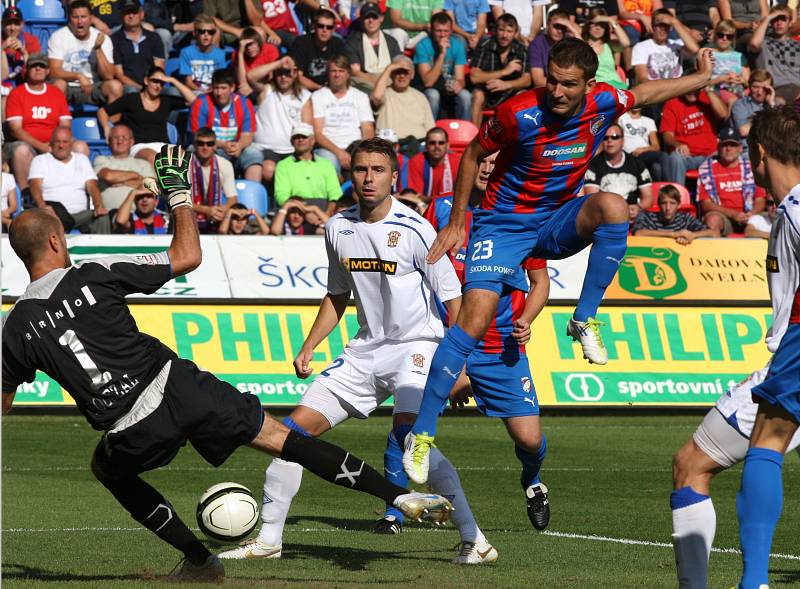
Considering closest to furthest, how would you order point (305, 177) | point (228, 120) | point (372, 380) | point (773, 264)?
1. point (773, 264)
2. point (372, 380)
3. point (305, 177)
4. point (228, 120)

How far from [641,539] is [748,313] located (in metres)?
9.15

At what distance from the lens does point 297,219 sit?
18.6m

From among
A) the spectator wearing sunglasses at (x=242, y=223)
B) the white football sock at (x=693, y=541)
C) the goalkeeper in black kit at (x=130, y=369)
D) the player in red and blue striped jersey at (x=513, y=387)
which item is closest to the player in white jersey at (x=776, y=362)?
the white football sock at (x=693, y=541)

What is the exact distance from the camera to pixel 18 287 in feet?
53.7

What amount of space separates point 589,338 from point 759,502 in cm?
290

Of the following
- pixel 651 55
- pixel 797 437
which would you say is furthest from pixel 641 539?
pixel 651 55

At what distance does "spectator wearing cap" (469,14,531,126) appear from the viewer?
71.2 ft

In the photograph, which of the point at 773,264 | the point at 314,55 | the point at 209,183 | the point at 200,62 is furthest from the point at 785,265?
the point at 200,62

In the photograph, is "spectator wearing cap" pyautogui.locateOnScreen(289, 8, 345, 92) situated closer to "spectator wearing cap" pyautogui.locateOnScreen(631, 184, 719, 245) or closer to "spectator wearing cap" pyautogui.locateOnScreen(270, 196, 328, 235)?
"spectator wearing cap" pyautogui.locateOnScreen(270, 196, 328, 235)

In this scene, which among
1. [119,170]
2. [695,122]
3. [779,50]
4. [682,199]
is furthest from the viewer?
[779,50]

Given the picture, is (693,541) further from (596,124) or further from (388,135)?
(388,135)

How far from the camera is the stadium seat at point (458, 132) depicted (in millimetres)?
20766

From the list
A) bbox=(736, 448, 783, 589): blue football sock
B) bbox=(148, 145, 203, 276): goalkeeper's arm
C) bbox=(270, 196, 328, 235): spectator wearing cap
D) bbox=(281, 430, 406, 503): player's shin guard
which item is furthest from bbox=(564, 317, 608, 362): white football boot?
bbox=(270, 196, 328, 235): spectator wearing cap

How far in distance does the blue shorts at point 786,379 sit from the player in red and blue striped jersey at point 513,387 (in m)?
3.74
